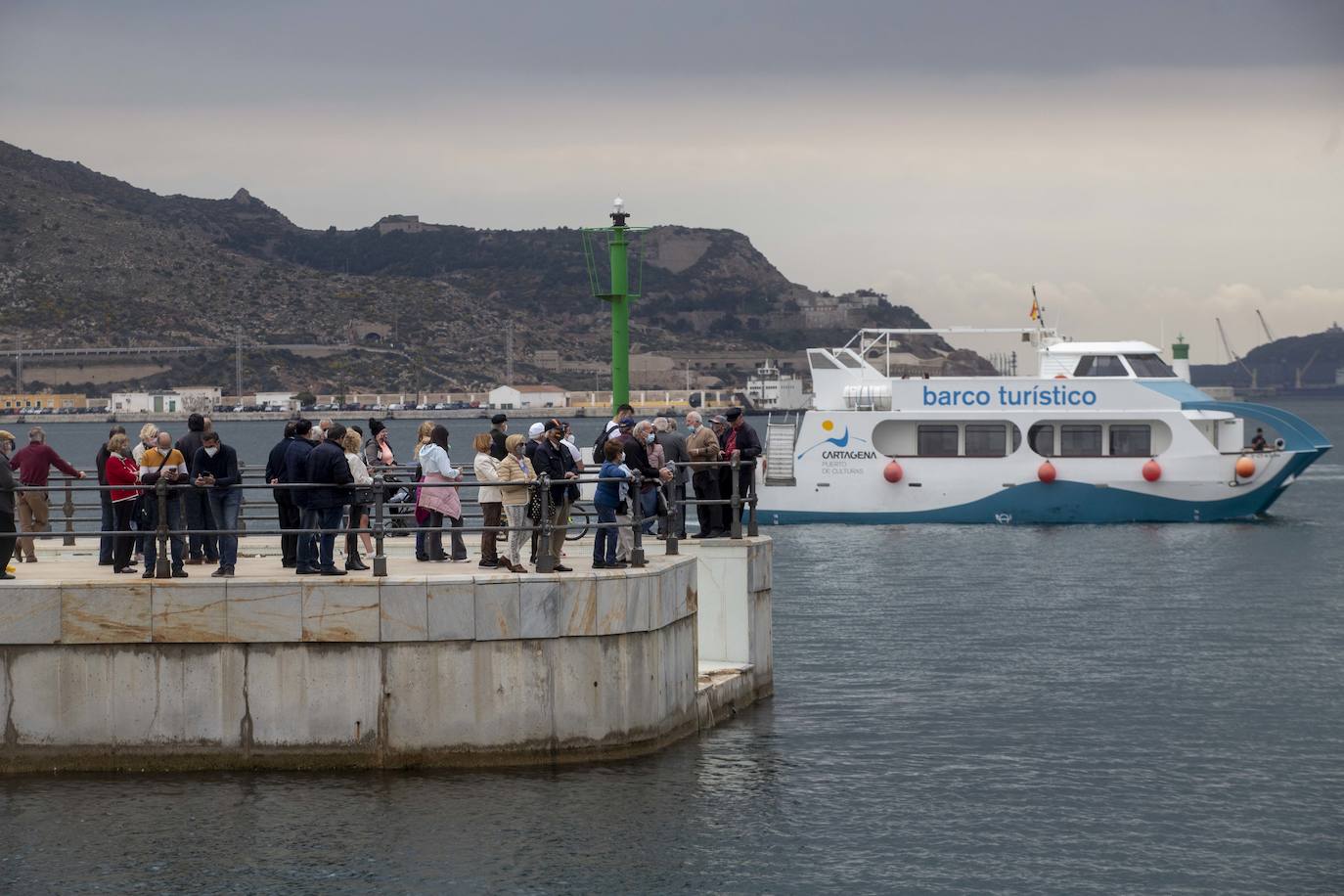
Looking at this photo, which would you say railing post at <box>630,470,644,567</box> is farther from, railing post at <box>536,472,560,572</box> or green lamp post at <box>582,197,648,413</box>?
green lamp post at <box>582,197,648,413</box>

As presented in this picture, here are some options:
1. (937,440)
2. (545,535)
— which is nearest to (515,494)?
(545,535)

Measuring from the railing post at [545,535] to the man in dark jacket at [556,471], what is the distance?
7.9 inches

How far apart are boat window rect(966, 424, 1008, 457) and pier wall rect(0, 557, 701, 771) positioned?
3406cm

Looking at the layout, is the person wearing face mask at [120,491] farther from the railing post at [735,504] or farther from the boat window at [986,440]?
the boat window at [986,440]

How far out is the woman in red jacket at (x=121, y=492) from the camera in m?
17.6

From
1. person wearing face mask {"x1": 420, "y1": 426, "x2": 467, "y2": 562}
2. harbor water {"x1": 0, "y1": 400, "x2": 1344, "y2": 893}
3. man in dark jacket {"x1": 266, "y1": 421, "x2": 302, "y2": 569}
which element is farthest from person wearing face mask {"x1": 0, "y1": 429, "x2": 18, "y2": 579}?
person wearing face mask {"x1": 420, "y1": 426, "x2": 467, "y2": 562}

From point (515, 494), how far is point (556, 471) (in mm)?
466

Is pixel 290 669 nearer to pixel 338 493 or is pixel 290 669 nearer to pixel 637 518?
pixel 338 493

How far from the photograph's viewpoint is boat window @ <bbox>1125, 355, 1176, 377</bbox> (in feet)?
161

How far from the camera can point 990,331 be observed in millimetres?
53750

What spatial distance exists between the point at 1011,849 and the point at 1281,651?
12.5 m

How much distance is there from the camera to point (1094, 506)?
49.2 m

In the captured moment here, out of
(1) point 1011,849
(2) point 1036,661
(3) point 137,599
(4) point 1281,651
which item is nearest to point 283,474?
(3) point 137,599

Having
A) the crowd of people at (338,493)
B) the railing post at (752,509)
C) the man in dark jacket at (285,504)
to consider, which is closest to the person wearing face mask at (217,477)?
the crowd of people at (338,493)
